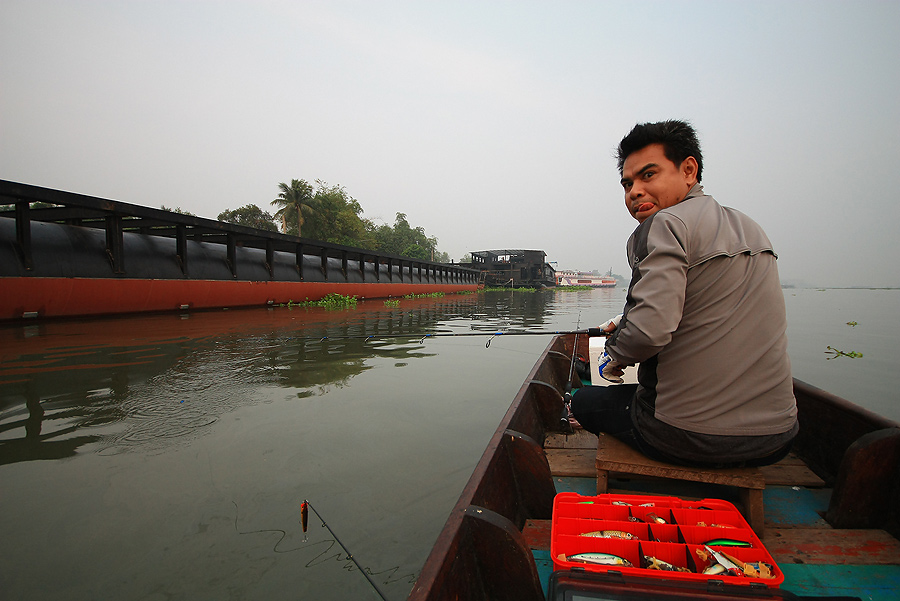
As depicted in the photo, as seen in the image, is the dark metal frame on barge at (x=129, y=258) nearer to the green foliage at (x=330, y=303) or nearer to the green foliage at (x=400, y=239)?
the green foliage at (x=330, y=303)

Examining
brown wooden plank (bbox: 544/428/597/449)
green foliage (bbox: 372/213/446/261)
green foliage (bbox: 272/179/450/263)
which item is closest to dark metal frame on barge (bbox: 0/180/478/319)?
brown wooden plank (bbox: 544/428/597/449)

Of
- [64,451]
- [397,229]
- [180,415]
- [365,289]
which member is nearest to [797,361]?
[180,415]

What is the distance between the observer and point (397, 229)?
303 feet

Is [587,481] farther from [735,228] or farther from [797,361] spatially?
[797,361]

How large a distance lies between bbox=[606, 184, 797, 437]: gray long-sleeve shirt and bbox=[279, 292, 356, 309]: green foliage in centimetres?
1233

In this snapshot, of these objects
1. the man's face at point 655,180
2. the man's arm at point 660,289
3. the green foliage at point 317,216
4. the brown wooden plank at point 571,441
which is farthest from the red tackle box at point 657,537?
the green foliage at point 317,216

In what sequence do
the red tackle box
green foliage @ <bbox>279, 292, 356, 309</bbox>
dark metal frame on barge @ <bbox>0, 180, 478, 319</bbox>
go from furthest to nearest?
green foliage @ <bbox>279, 292, 356, 309</bbox>
dark metal frame on barge @ <bbox>0, 180, 478, 319</bbox>
the red tackle box

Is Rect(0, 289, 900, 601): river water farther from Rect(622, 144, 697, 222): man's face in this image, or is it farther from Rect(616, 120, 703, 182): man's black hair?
Rect(616, 120, 703, 182): man's black hair

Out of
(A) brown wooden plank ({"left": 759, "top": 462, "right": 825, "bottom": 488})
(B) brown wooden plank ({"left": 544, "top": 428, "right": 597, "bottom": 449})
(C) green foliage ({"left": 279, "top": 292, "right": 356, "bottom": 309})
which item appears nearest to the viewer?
(A) brown wooden plank ({"left": 759, "top": 462, "right": 825, "bottom": 488})

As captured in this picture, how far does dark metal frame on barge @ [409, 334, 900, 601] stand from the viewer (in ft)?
4.15

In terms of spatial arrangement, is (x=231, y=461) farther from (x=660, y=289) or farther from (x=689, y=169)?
(x=689, y=169)

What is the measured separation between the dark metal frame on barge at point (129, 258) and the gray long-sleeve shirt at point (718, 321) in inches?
325

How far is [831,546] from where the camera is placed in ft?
5.41

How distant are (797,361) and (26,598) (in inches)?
349
